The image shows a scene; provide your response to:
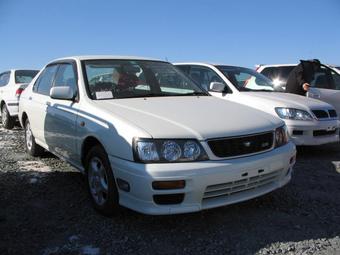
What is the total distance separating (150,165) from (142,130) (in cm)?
31

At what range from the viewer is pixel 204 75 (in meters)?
7.81

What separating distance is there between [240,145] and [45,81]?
3401mm

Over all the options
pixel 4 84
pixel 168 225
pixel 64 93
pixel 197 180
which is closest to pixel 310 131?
pixel 168 225

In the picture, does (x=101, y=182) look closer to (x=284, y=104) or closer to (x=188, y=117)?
(x=188, y=117)

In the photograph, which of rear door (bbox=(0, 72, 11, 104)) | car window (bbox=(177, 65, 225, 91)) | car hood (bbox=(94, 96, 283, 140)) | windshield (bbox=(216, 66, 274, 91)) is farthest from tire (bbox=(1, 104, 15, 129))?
car hood (bbox=(94, 96, 283, 140))

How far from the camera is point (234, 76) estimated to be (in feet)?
24.6

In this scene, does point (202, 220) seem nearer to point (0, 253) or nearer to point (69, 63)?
point (0, 253)

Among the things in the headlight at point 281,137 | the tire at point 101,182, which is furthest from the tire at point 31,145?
the headlight at point 281,137

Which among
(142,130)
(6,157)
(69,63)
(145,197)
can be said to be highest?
(69,63)

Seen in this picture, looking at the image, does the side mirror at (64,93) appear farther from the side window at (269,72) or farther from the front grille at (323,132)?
the side window at (269,72)

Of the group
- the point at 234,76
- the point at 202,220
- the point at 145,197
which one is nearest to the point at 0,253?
the point at 145,197

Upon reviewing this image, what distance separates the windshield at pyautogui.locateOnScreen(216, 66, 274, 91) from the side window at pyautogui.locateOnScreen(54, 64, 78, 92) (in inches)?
125

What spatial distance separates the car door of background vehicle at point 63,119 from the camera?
4.52 m

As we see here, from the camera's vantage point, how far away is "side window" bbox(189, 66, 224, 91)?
24.9 ft
